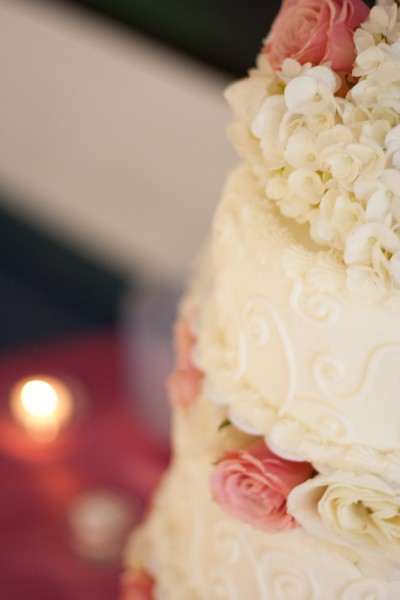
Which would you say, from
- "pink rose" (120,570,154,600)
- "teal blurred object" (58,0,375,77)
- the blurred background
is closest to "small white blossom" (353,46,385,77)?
"pink rose" (120,570,154,600)

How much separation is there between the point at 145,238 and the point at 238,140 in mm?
2657

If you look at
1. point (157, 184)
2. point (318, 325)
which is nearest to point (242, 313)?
point (318, 325)

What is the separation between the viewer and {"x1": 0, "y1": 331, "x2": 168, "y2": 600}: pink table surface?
2352 mm

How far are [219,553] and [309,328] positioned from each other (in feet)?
1.51

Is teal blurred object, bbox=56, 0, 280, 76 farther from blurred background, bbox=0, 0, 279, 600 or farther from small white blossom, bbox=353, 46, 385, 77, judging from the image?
small white blossom, bbox=353, 46, 385, 77

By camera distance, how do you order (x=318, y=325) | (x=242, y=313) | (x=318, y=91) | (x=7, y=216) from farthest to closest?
(x=7, y=216), (x=242, y=313), (x=318, y=325), (x=318, y=91)

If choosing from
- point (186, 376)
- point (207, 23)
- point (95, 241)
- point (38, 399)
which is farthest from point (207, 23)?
point (186, 376)

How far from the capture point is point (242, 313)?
1.42m

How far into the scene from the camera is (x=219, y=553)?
1533 mm

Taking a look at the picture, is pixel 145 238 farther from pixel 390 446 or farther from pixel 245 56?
pixel 390 446

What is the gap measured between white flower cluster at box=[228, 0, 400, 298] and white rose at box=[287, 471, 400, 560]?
0.89 feet

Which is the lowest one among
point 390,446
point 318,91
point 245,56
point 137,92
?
point 390,446

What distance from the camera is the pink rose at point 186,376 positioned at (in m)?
1.66

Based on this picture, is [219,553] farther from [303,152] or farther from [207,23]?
[207,23]
